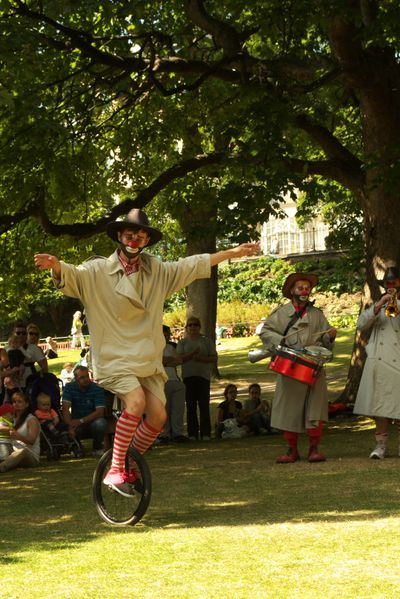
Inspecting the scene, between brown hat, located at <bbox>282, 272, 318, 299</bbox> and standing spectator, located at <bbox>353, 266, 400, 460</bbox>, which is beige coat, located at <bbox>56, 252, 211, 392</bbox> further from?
standing spectator, located at <bbox>353, 266, 400, 460</bbox>

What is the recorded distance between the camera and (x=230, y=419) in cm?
1756

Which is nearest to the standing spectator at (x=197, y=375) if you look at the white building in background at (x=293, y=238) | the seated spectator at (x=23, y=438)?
the seated spectator at (x=23, y=438)

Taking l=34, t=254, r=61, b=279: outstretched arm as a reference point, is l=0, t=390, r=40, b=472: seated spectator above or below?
below

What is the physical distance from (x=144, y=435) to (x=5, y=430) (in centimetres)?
520

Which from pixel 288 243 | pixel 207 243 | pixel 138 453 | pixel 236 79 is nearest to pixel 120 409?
pixel 138 453

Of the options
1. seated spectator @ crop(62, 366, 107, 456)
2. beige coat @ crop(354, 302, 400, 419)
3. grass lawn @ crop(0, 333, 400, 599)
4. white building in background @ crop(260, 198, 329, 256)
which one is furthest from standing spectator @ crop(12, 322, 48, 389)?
white building in background @ crop(260, 198, 329, 256)

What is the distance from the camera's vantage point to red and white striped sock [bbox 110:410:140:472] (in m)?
8.77

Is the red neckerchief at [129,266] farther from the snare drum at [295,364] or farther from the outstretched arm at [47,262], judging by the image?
the snare drum at [295,364]

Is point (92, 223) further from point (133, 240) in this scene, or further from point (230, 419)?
point (133, 240)

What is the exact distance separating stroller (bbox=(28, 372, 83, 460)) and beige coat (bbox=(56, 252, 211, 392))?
6.26 metres

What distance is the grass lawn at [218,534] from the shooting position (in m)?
6.34

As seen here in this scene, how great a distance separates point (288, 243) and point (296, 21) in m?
41.1

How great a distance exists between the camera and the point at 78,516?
30.9 feet

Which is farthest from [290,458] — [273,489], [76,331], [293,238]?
[293,238]
